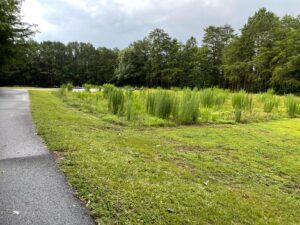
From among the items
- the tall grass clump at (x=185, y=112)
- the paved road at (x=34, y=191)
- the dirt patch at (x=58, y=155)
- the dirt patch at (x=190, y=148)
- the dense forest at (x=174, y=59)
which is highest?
the dense forest at (x=174, y=59)

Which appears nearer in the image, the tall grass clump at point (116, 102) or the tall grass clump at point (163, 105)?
the tall grass clump at point (163, 105)

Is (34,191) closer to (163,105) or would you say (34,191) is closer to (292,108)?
(163,105)

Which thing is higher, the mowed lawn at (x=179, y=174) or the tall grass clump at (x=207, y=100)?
the tall grass clump at (x=207, y=100)

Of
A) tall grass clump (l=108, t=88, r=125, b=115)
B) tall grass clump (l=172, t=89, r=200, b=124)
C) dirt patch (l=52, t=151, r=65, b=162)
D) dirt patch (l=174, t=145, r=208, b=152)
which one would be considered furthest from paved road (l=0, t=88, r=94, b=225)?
tall grass clump (l=108, t=88, r=125, b=115)

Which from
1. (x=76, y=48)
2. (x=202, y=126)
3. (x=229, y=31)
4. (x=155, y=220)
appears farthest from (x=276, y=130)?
(x=76, y=48)

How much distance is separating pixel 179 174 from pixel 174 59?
145ft

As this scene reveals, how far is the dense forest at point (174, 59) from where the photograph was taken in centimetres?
2988

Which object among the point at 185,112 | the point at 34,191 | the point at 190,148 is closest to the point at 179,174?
the point at 190,148

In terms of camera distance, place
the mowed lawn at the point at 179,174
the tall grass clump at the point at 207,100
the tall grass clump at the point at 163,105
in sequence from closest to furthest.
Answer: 1. the mowed lawn at the point at 179,174
2. the tall grass clump at the point at 163,105
3. the tall grass clump at the point at 207,100

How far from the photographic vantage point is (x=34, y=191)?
287 centimetres

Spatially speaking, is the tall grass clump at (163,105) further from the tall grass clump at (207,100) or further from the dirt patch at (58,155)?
the dirt patch at (58,155)

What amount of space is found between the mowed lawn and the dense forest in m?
14.9

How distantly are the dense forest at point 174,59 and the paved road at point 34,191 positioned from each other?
15.3m

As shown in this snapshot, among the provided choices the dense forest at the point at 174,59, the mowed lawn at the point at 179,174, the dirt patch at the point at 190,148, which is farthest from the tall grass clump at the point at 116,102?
the dense forest at the point at 174,59
